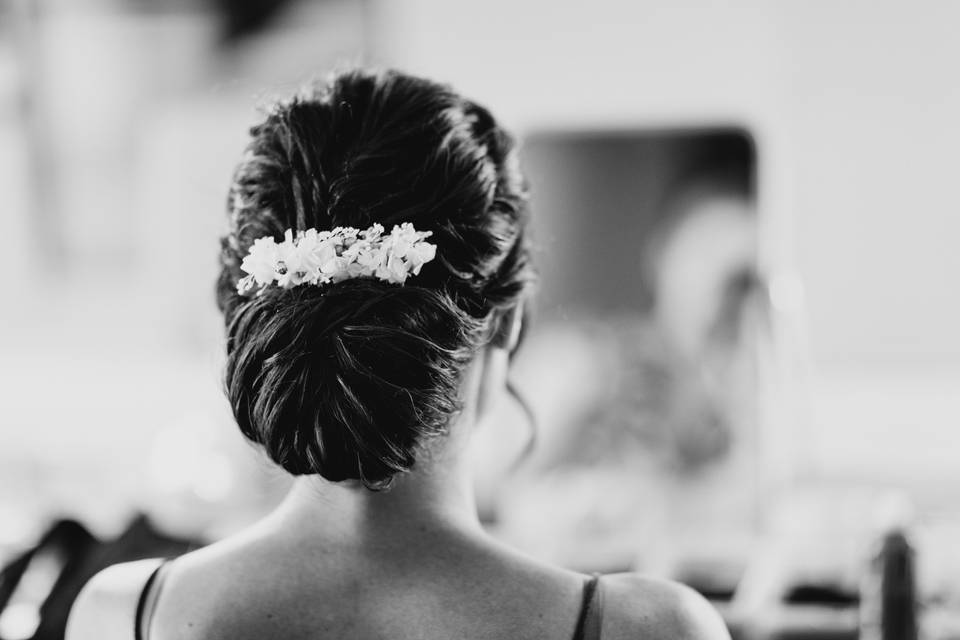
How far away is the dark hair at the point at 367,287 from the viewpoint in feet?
2.79

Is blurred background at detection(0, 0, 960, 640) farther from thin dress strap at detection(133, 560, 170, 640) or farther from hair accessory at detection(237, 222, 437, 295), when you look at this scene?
hair accessory at detection(237, 222, 437, 295)

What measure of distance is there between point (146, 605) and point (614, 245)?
1860 mm

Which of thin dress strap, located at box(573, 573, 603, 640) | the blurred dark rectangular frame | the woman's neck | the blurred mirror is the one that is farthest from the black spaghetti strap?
the blurred dark rectangular frame

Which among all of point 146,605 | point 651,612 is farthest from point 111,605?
point 651,612

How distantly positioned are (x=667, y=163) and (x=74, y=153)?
1729mm

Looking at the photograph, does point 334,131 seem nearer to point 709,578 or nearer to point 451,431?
point 451,431

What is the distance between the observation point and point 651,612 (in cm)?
87

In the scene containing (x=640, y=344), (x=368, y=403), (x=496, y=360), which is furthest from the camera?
(x=640, y=344)

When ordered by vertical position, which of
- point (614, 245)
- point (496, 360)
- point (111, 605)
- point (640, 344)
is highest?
point (496, 360)

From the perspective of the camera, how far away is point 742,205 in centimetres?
247

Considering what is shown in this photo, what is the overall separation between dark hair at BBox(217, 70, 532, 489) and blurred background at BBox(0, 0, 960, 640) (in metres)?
1.27

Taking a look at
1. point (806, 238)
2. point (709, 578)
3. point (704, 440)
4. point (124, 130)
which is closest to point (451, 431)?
point (709, 578)

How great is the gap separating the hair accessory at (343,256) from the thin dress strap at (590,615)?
0.32 meters

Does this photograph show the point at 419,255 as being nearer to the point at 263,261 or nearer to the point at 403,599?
the point at 263,261
